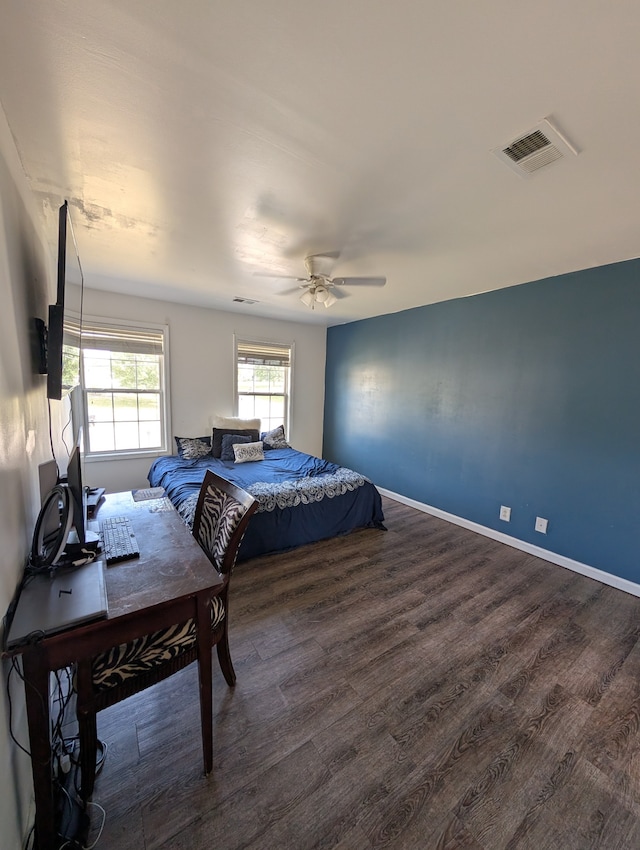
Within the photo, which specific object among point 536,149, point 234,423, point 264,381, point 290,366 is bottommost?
point 234,423

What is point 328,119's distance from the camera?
1.24 meters

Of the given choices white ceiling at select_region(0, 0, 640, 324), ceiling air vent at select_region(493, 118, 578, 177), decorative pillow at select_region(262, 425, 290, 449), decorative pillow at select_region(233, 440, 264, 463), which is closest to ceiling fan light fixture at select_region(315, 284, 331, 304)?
white ceiling at select_region(0, 0, 640, 324)

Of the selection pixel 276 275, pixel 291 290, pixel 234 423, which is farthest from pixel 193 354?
pixel 276 275

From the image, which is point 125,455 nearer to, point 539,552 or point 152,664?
point 152,664

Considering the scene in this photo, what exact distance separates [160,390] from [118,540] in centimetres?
299

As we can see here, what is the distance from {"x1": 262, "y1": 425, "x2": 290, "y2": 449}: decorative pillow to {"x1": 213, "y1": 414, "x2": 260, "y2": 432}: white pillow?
0.23 metres

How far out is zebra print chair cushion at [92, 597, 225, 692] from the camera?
1.12 m

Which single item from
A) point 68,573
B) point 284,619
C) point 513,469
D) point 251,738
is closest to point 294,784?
point 251,738

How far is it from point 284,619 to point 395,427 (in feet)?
9.26

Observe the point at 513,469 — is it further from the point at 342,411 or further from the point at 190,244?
the point at 190,244

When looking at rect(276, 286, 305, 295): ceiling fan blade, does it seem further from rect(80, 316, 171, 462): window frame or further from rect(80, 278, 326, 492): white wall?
rect(80, 316, 171, 462): window frame

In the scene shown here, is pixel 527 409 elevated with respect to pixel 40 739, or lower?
elevated

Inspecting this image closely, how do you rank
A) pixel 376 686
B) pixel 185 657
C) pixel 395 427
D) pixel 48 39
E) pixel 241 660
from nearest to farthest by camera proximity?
pixel 48 39, pixel 185 657, pixel 376 686, pixel 241 660, pixel 395 427

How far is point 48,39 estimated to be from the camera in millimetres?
994
